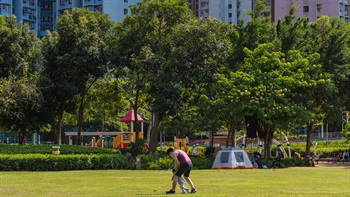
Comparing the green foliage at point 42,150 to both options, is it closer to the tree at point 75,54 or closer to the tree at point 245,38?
the tree at point 75,54

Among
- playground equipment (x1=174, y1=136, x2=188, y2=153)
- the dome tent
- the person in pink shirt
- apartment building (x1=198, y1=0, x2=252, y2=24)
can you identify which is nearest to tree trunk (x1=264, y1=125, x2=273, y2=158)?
the dome tent

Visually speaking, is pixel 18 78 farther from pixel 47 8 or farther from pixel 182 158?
pixel 47 8

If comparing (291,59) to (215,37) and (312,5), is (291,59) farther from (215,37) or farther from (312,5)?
(312,5)

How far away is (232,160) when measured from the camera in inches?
1602

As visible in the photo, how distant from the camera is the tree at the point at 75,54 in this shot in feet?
164

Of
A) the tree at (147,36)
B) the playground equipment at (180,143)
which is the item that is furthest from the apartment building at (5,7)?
the tree at (147,36)

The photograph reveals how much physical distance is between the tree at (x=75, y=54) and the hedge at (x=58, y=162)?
11.5m

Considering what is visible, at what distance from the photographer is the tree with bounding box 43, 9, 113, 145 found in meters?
49.8

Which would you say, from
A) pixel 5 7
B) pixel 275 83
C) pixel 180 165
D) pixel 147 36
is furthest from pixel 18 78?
pixel 5 7

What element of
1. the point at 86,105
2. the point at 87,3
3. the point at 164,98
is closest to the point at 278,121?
the point at 164,98

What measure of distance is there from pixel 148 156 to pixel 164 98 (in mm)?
4861

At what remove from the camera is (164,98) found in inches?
1754

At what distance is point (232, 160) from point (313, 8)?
269ft

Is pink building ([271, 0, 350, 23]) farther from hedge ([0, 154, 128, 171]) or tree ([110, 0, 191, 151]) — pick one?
hedge ([0, 154, 128, 171])
